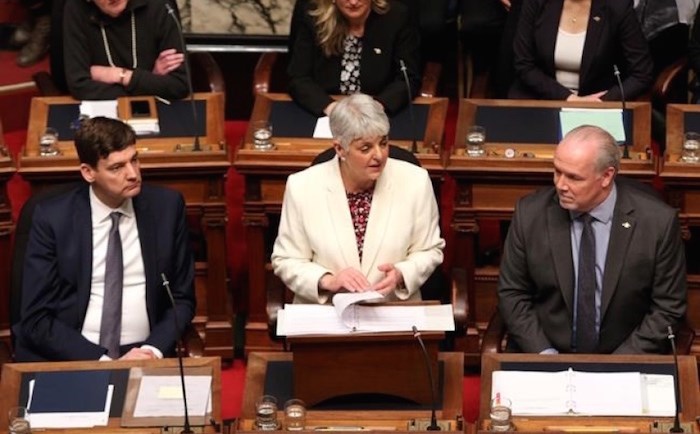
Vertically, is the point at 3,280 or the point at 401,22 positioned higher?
the point at 401,22

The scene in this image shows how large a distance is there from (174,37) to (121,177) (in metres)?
1.54

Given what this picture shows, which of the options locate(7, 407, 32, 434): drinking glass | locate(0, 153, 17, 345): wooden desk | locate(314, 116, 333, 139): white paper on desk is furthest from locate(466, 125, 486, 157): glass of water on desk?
locate(7, 407, 32, 434): drinking glass

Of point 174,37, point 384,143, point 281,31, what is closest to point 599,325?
point 384,143

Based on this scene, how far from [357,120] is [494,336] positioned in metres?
0.77

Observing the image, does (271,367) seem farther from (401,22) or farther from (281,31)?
(281,31)

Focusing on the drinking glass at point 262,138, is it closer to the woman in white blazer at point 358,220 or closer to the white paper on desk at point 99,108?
the white paper on desk at point 99,108

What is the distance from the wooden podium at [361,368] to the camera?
4.40 metres

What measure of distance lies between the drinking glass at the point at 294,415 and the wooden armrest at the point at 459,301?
899 millimetres

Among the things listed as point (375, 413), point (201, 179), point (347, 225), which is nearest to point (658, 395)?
point (375, 413)

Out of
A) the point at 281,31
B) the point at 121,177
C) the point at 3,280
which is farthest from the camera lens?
the point at 281,31

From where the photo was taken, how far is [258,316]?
596 cm

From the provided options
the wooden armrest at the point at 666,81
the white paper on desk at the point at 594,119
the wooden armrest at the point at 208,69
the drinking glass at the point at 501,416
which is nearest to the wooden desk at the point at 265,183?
the white paper on desk at the point at 594,119

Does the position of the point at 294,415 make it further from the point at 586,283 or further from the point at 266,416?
the point at 586,283

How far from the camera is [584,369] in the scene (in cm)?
446
